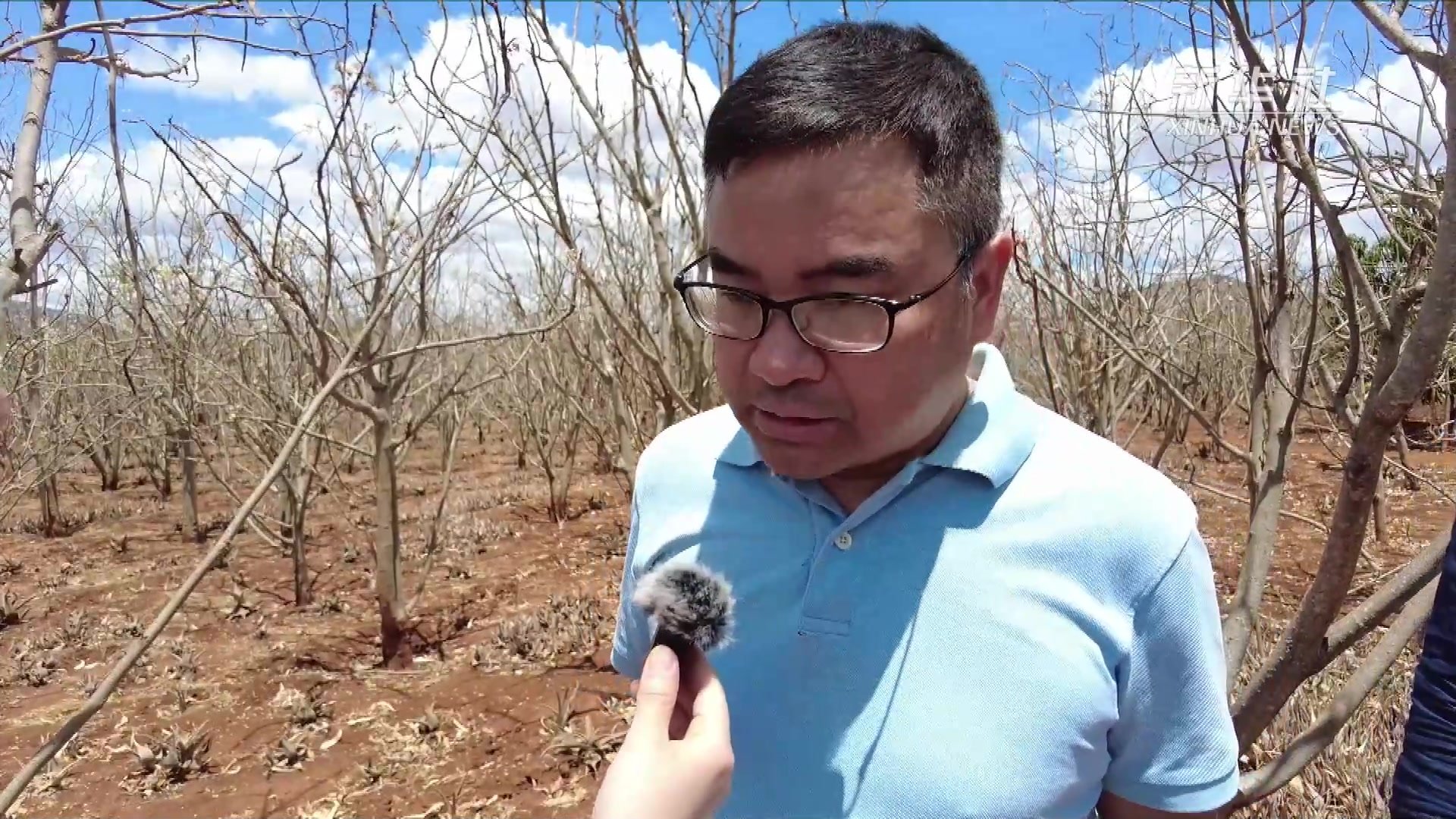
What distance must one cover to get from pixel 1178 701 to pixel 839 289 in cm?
65

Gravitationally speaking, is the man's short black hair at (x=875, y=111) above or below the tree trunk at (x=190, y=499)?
above

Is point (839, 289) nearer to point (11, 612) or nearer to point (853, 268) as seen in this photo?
point (853, 268)

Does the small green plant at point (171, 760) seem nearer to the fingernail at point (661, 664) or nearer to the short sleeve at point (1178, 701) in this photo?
the fingernail at point (661, 664)

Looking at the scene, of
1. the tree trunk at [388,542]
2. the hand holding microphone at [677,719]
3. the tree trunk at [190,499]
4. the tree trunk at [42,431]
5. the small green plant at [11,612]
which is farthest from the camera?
the tree trunk at [190,499]

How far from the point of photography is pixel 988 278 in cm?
109

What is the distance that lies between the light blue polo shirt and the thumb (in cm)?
21

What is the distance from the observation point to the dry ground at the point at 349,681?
3.43 meters

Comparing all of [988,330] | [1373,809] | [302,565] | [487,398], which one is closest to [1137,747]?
[988,330]

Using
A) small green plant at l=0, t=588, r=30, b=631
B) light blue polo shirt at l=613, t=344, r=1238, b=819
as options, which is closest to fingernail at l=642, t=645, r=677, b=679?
light blue polo shirt at l=613, t=344, r=1238, b=819

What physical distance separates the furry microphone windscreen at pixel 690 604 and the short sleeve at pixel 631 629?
24 cm

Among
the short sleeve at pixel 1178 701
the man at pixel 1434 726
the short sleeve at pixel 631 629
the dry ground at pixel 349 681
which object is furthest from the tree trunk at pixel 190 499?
the man at pixel 1434 726

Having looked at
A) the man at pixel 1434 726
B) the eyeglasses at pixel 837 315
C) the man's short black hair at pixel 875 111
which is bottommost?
the man at pixel 1434 726

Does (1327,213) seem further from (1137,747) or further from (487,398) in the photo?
(487,398)

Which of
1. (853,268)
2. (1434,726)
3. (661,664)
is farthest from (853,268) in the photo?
(1434,726)
